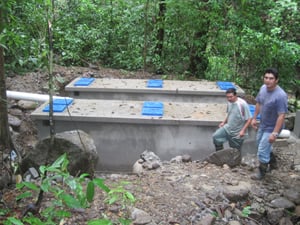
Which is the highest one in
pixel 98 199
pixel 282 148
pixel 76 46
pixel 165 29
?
pixel 165 29

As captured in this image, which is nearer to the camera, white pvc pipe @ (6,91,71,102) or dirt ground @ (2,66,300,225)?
dirt ground @ (2,66,300,225)

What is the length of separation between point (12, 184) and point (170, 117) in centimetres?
312

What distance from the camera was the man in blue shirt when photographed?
14.2ft

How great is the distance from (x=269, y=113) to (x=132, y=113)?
8.35ft

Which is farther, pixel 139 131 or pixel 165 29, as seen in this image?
pixel 165 29

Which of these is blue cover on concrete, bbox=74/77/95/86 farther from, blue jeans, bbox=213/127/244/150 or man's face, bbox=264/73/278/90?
man's face, bbox=264/73/278/90

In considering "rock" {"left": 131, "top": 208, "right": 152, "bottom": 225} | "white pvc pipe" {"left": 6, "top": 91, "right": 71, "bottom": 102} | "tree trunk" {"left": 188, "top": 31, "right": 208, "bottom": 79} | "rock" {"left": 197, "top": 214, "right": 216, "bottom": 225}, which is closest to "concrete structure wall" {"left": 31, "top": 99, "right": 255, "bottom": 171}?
"white pvc pipe" {"left": 6, "top": 91, "right": 71, "bottom": 102}

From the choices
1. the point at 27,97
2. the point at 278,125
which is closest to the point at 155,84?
the point at 27,97

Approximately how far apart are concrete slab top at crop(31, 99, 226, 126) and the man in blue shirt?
1.32m

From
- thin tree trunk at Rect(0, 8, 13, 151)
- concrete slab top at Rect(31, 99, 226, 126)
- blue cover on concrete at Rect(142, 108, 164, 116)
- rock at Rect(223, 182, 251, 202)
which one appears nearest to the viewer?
thin tree trunk at Rect(0, 8, 13, 151)

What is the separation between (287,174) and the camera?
5.05 metres

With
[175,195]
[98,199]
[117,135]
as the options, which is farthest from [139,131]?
[98,199]

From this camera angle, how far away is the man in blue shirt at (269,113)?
170 inches

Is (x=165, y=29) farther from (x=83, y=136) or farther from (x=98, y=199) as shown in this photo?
(x=98, y=199)
